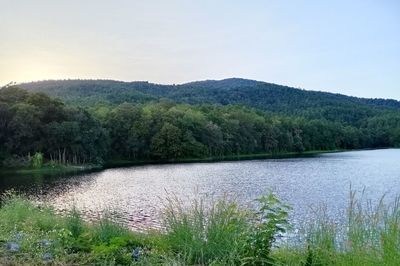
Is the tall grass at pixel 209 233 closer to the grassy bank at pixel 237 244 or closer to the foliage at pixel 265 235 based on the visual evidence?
the grassy bank at pixel 237 244

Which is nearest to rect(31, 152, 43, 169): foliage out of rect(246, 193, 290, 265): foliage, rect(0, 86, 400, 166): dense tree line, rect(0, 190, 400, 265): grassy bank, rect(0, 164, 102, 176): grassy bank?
rect(0, 164, 102, 176): grassy bank

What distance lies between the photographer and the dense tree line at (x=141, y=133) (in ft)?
225

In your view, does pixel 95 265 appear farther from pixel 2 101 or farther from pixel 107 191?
pixel 2 101

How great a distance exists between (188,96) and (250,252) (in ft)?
611

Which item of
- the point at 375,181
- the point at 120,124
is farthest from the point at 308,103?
Answer: the point at 375,181

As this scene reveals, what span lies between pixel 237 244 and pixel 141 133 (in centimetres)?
8324

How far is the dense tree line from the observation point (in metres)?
68.7

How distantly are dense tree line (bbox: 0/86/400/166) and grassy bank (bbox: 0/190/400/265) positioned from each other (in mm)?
64483

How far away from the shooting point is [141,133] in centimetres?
8838

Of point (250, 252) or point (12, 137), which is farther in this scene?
point (12, 137)

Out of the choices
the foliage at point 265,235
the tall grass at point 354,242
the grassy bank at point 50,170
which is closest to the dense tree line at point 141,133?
the grassy bank at point 50,170

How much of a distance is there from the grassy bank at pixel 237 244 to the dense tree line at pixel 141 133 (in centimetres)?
6448

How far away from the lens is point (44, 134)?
70.2 meters

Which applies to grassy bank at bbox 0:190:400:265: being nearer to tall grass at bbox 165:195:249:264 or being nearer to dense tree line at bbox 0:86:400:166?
tall grass at bbox 165:195:249:264
